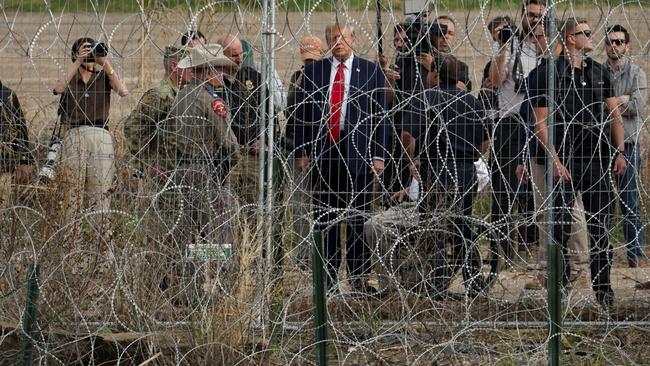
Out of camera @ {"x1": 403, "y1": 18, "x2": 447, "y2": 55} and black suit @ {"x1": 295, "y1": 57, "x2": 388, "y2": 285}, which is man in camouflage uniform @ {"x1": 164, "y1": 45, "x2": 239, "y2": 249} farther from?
camera @ {"x1": 403, "y1": 18, "x2": 447, "y2": 55}

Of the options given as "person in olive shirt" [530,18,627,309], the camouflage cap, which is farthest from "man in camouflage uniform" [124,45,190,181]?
"person in olive shirt" [530,18,627,309]

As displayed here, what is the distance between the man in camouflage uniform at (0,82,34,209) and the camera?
28.6ft

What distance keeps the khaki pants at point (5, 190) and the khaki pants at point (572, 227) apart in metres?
3.30

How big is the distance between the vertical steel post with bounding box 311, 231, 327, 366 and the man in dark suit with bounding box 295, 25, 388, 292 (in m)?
1.35

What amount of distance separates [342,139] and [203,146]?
3.25ft

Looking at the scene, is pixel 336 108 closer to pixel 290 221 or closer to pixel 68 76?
pixel 290 221

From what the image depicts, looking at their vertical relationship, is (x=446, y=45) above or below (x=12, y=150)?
above

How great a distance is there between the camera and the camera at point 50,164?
848 cm

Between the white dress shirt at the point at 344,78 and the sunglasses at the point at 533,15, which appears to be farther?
the white dress shirt at the point at 344,78

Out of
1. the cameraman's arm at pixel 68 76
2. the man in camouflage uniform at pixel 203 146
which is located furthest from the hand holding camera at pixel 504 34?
the cameraman's arm at pixel 68 76

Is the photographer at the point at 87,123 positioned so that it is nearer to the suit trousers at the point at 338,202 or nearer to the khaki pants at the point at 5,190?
the khaki pants at the point at 5,190

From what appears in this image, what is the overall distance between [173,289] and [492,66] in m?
2.75

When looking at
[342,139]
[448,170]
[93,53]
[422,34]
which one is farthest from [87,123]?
[448,170]

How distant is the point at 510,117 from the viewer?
349 inches
